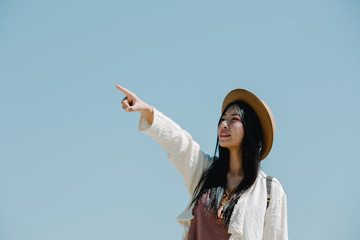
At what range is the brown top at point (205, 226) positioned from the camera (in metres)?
4.20

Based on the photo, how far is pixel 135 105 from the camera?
4055 millimetres

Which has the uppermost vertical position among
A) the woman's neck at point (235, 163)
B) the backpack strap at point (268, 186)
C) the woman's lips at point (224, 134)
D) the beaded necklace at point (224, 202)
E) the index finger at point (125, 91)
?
the index finger at point (125, 91)

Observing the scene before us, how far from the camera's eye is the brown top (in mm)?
4195

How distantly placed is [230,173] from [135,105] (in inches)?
43.4

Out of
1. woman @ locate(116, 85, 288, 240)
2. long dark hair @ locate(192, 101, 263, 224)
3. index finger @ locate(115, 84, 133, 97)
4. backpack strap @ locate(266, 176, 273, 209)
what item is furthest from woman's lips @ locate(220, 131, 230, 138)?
index finger @ locate(115, 84, 133, 97)

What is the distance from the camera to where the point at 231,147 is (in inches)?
182

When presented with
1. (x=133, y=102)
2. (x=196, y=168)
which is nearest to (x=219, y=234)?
(x=196, y=168)

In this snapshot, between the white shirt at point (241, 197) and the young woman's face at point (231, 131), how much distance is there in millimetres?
228

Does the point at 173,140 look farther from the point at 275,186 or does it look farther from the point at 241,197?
the point at 275,186

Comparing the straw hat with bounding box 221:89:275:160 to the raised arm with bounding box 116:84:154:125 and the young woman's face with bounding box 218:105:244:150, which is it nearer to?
the young woman's face with bounding box 218:105:244:150

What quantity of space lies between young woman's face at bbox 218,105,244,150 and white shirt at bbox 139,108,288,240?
0.23 m

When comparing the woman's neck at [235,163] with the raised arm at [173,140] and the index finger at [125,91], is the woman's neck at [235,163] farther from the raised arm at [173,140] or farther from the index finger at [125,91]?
the index finger at [125,91]

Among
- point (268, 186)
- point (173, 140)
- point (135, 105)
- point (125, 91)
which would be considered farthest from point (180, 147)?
point (268, 186)

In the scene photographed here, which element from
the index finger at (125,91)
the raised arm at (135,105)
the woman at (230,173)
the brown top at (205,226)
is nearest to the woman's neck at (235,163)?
the woman at (230,173)
